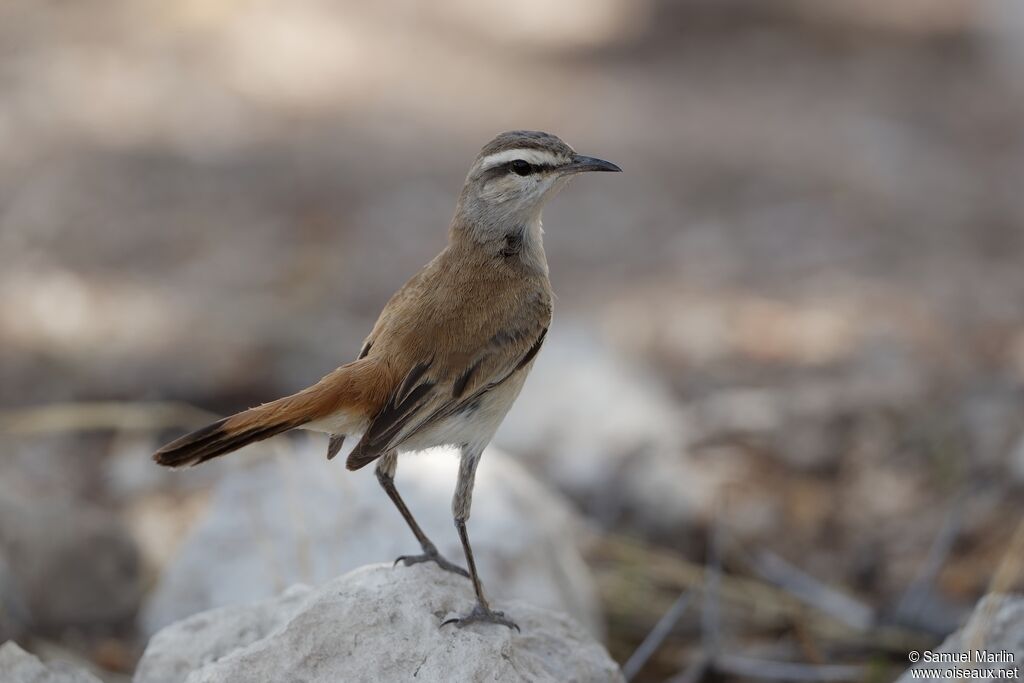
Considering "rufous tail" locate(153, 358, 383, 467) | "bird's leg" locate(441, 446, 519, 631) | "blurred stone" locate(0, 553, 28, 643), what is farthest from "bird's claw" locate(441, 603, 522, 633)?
"blurred stone" locate(0, 553, 28, 643)

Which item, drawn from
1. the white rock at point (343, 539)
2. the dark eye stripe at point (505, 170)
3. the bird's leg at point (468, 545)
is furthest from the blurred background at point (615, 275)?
the dark eye stripe at point (505, 170)

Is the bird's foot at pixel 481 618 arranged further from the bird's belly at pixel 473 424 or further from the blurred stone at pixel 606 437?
the blurred stone at pixel 606 437

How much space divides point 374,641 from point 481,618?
0.43 m

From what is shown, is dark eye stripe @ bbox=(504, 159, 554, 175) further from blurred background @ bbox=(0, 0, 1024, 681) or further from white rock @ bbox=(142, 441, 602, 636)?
blurred background @ bbox=(0, 0, 1024, 681)

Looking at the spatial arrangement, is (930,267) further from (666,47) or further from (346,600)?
(346,600)

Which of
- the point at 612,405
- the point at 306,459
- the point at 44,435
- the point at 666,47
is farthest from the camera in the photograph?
the point at 666,47

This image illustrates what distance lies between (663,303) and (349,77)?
5428 millimetres

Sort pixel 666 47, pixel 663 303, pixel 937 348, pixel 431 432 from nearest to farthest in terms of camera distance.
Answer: pixel 431 432
pixel 937 348
pixel 663 303
pixel 666 47

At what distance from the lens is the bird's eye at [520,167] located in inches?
189

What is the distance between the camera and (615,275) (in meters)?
10.5

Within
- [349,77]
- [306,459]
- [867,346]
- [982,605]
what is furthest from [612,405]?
[349,77]

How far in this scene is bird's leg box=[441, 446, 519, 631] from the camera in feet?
12.9

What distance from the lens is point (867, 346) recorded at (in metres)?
8.60

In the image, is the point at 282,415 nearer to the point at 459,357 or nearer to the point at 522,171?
the point at 459,357
